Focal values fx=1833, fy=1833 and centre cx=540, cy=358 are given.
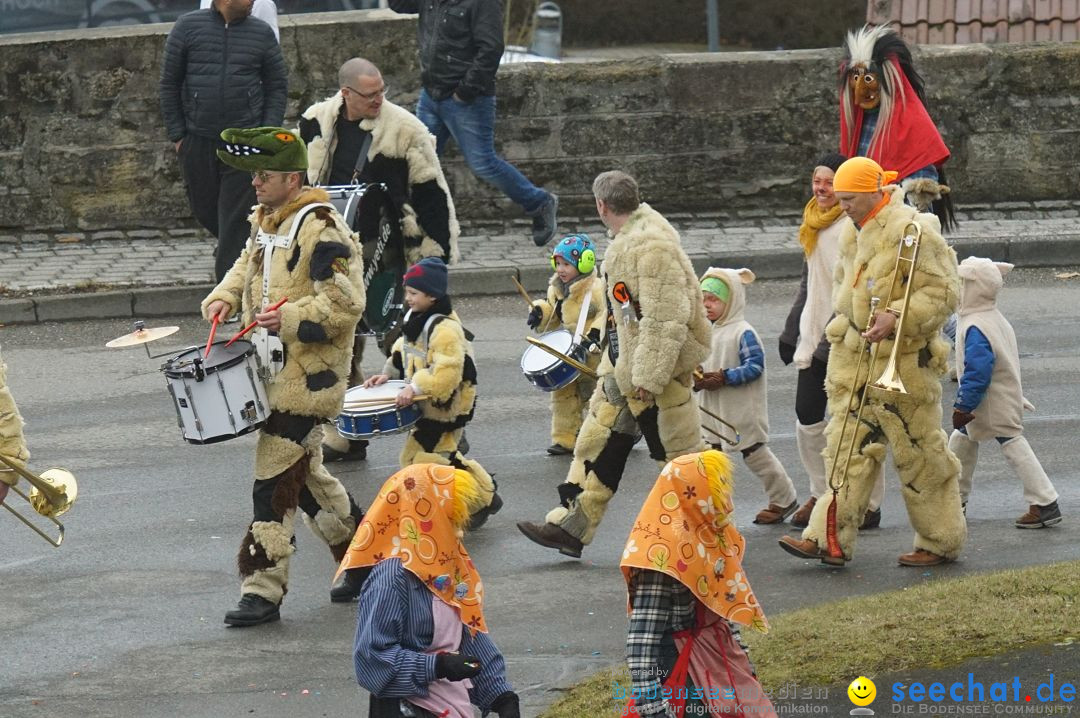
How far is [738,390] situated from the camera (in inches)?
358

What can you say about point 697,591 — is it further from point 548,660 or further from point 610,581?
point 610,581

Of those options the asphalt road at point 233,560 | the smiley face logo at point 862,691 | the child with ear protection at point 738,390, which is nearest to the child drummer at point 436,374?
the asphalt road at point 233,560

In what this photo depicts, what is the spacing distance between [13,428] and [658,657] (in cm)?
264

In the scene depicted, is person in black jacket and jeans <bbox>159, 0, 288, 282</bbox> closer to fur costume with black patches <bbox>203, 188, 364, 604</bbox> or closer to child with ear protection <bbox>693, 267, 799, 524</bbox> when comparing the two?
child with ear protection <bbox>693, 267, 799, 524</bbox>

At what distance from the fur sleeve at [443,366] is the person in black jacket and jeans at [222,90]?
14.0ft

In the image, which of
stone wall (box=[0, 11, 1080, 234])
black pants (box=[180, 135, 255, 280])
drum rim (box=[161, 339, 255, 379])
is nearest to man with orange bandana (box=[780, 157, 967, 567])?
drum rim (box=[161, 339, 255, 379])

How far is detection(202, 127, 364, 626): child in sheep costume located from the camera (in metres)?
7.66

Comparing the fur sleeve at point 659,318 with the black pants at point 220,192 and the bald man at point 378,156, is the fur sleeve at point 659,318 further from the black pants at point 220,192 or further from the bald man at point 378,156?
the black pants at point 220,192

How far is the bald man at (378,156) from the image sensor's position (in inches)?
412

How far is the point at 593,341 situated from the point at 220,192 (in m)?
4.07

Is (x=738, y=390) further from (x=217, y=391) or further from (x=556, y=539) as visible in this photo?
(x=217, y=391)

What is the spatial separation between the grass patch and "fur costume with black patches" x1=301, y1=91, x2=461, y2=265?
3.91m

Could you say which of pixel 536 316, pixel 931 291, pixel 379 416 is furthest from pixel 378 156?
pixel 931 291

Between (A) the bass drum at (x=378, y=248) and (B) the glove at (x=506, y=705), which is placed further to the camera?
(A) the bass drum at (x=378, y=248)
